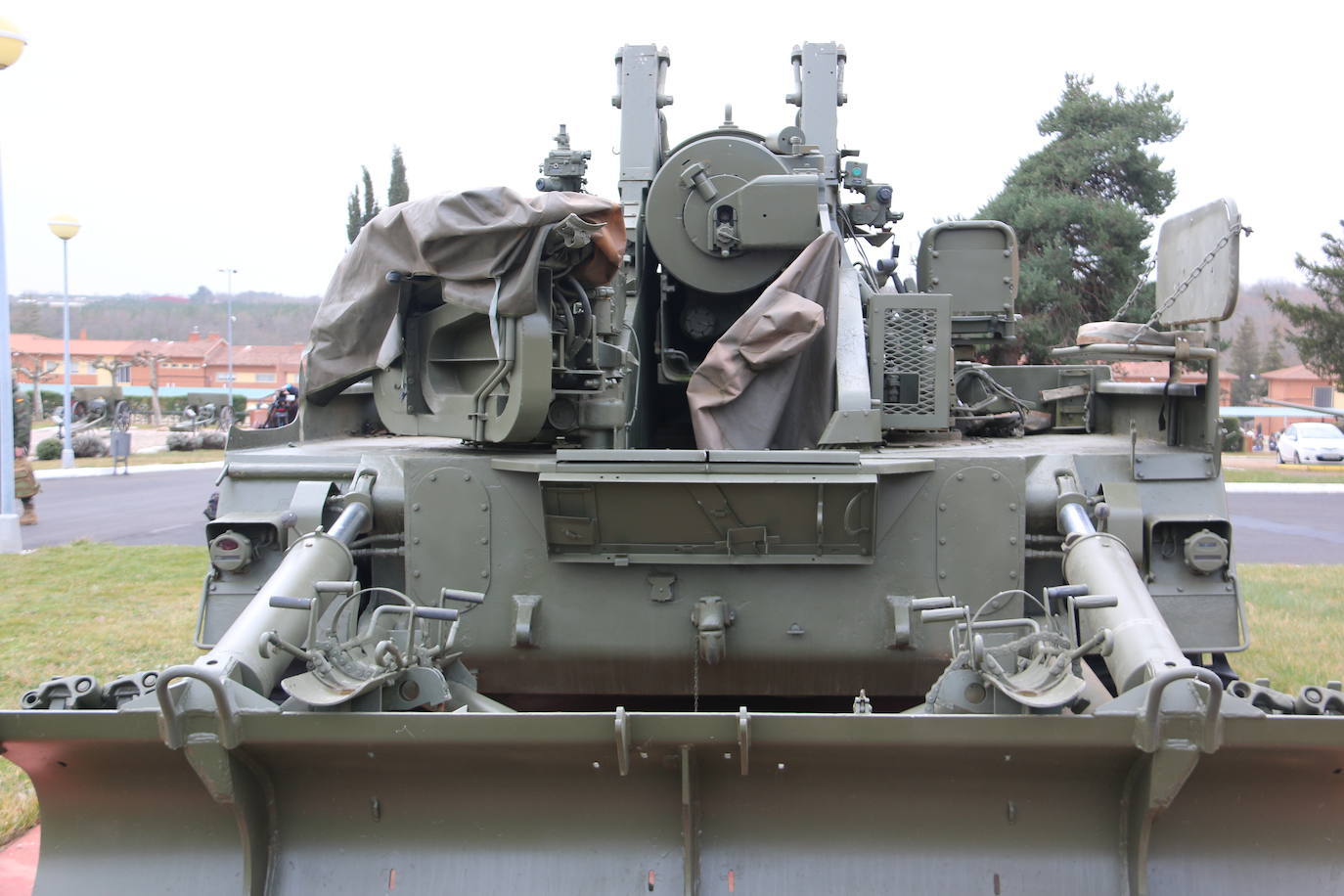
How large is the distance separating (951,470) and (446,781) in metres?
2.02

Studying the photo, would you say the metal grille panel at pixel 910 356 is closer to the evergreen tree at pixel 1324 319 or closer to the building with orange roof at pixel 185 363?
the evergreen tree at pixel 1324 319

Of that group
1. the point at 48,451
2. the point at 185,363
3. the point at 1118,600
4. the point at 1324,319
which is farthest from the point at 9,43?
the point at 185,363

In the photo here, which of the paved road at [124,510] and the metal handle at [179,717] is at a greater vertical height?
the metal handle at [179,717]

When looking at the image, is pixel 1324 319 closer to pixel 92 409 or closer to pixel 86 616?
pixel 86 616

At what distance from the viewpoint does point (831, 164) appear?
6598mm

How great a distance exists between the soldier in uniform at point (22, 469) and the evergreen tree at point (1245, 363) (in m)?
63.4

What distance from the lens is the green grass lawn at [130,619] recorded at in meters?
7.44

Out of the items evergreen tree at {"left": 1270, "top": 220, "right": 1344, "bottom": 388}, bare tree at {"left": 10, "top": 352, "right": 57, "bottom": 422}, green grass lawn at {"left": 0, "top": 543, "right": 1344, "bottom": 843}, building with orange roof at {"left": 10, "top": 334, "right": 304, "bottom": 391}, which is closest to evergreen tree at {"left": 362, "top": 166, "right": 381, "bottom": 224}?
green grass lawn at {"left": 0, "top": 543, "right": 1344, "bottom": 843}

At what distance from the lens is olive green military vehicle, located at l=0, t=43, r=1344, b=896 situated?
11.7 ft

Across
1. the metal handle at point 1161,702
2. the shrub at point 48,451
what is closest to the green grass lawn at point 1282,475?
the metal handle at point 1161,702

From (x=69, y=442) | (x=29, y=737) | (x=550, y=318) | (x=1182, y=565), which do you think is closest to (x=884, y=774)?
(x=1182, y=565)

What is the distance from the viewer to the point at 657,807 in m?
3.76

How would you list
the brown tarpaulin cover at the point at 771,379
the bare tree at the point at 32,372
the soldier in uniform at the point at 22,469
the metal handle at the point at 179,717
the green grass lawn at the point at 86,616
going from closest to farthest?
the metal handle at the point at 179,717 < the brown tarpaulin cover at the point at 771,379 < the green grass lawn at the point at 86,616 < the soldier in uniform at the point at 22,469 < the bare tree at the point at 32,372

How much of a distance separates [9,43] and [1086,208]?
18.3 m
